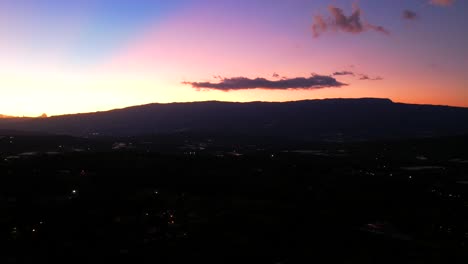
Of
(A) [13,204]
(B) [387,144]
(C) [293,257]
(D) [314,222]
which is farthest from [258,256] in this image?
(B) [387,144]

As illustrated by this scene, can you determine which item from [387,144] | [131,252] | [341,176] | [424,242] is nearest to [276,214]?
[424,242]

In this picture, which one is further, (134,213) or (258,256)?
(134,213)

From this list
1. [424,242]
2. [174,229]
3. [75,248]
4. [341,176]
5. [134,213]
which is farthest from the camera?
[341,176]

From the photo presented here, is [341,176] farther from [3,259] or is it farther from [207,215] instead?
[3,259]

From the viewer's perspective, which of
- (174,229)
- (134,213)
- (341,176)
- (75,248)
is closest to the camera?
(75,248)

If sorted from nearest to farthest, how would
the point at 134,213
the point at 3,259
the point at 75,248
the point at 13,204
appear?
the point at 3,259, the point at 75,248, the point at 134,213, the point at 13,204

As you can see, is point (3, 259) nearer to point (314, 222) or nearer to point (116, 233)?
point (116, 233)
